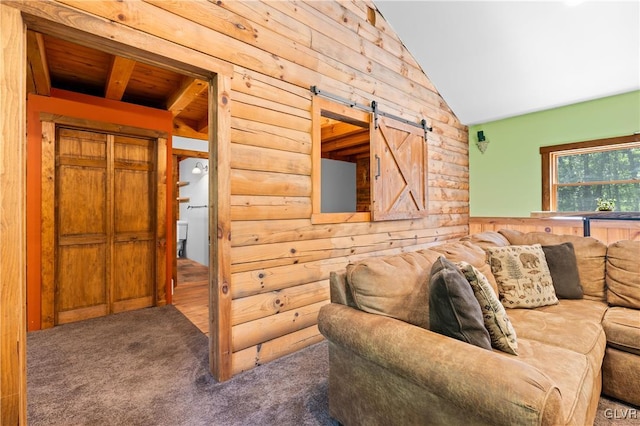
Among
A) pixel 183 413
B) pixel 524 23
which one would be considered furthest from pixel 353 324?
pixel 524 23

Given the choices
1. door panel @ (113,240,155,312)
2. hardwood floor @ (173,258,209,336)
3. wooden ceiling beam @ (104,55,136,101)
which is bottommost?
hardwood floor @ (173,258,209,336)

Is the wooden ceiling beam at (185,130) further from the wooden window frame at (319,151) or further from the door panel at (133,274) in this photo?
the wooden window frame at (319,151)

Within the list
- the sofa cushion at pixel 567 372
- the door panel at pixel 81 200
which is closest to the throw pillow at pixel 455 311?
the sofa cushion at pixel 567 372

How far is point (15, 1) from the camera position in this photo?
1.33 meters

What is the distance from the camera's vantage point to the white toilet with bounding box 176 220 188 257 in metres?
6.70

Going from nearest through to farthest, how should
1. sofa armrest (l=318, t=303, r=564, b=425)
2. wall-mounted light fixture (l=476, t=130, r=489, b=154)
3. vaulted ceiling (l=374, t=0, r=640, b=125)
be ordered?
1. sofa armrest (l=318, t=303, r=564, b=425)
2. vaulted ceiling (l=374, t=0, r=640, b=125)
3. wall-mounted light fixture (l=476, t=130, r=489, b=154)

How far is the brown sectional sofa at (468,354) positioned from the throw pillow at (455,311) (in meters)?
0.08

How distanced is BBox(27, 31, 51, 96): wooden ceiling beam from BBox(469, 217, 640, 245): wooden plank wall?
5.62 metres

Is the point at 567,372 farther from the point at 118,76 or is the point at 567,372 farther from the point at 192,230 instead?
the point at 192,230

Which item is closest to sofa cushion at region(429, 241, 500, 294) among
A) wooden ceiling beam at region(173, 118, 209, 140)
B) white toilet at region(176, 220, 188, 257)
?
wooden ceiling beam at region(173, 118, 209, 140)

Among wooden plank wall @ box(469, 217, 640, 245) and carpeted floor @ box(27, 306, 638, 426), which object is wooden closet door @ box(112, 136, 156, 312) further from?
wooden plank wall @ box(469, 217, 640, 245)

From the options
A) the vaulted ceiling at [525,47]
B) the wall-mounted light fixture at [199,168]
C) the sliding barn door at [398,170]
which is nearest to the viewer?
the vaulted ceiling at [525,47]

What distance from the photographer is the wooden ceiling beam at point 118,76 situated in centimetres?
260

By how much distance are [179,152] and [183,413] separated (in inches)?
168
